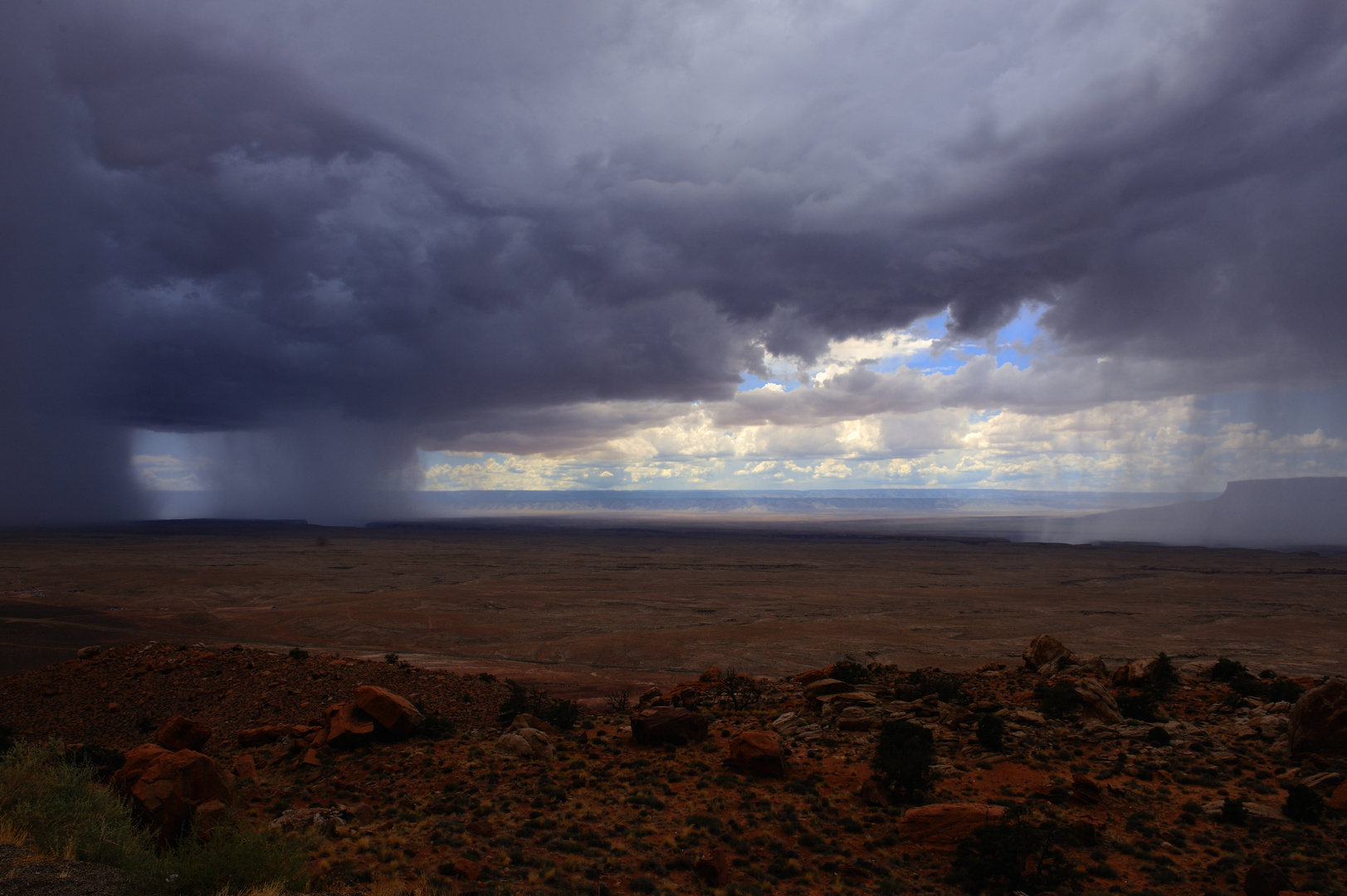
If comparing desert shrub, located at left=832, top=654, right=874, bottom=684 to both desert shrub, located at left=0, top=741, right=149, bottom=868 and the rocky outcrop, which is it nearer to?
the rocky outcrop

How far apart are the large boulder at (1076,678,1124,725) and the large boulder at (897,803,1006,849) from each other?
28.8 feet

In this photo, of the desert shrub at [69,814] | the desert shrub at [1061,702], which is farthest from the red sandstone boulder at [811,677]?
the desert shrub at [69,814]

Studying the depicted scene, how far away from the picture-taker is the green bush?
9203 millimetres

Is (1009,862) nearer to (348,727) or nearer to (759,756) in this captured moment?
(759,756)

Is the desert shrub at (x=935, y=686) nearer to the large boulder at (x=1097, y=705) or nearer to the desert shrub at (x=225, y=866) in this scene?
the large boulder at (x=1097, y=705)

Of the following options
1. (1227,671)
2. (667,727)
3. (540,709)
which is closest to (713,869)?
(667,727)

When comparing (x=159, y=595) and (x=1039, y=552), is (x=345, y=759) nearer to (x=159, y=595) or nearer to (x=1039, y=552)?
(x=159, y=595)

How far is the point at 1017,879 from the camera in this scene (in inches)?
433

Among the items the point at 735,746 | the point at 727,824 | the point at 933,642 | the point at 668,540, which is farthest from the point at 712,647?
the point at 668,540

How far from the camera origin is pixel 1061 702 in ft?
64.6

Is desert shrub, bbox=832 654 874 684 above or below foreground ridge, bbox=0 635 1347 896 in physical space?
below

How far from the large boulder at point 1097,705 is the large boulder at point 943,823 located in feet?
28.8

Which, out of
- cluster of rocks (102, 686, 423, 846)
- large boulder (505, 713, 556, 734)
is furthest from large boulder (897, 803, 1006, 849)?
cluster of rocks (102, 686, 423, 846)

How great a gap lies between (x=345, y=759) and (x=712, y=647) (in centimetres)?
3372
